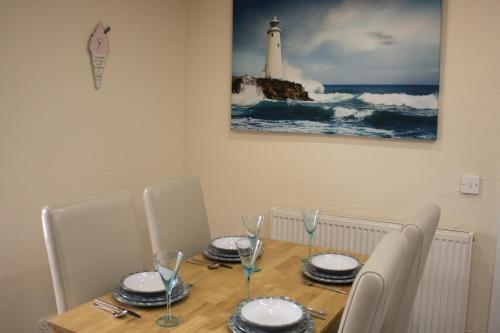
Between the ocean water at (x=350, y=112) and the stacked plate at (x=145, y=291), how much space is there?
147 centimetres

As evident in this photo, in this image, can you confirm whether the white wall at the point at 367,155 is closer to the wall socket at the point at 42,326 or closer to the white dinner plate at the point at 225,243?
the white dinner plate at the point at 225,243

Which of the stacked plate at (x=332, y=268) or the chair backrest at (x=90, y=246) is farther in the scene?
the stacked plate at (x=332, y=268)

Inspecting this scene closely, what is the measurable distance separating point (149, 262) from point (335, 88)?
1.64 meters

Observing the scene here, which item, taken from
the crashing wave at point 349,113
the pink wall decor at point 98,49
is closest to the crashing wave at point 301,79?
the crashing wave at point 349,113

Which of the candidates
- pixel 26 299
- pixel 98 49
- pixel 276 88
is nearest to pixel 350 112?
pixel 276 88

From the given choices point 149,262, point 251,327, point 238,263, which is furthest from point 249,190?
point 251,327

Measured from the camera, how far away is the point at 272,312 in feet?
4.75

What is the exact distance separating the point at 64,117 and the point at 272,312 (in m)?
1.63

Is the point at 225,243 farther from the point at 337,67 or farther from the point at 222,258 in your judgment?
the point at 337,67

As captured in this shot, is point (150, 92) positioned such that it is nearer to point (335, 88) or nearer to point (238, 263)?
point (335, 88)

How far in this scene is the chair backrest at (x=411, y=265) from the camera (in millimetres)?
1533

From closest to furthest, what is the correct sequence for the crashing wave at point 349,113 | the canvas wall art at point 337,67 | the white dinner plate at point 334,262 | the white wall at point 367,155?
the white dinner plate at point 334,262
the white wall at point 367,155
the canvas wall art at point 337,67
the crashing wave at point 349,113

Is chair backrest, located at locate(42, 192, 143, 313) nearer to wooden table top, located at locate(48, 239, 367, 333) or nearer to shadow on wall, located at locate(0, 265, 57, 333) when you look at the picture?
wooden table top, located at locate(48, 239, 367, 333)

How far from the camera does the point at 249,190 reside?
310cm
